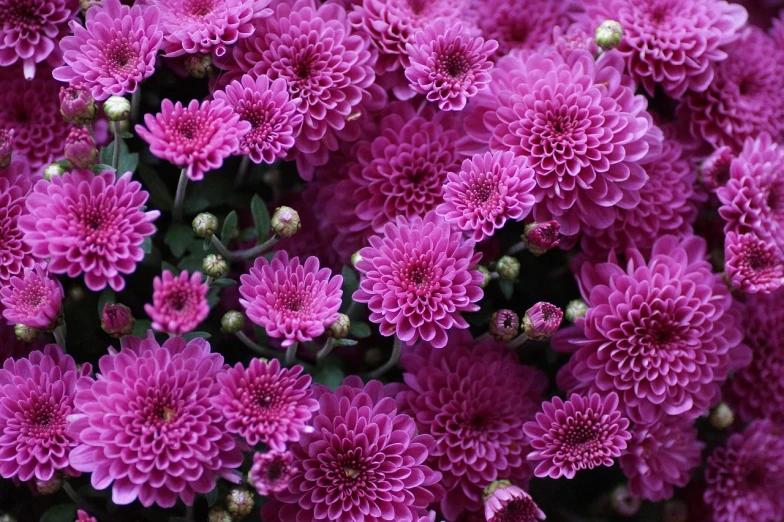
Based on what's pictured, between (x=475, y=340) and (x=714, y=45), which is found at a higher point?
(x=714, y=45)

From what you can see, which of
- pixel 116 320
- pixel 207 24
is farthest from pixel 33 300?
pixel 207 24

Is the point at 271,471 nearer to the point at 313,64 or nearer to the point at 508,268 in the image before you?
the point at 508,268

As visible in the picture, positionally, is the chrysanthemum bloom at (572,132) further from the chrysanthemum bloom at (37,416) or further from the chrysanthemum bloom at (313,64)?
the chrysanthemum bloom at (37,416)

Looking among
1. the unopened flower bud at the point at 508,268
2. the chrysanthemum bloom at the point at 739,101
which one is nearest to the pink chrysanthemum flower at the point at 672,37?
the chrysanthemum bloom at the point at 739,101

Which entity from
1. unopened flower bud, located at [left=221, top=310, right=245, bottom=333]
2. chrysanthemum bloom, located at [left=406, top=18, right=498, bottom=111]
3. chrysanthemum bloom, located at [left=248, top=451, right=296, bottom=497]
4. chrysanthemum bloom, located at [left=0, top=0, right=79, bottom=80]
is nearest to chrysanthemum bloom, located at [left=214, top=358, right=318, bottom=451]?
chrysanthemum bloom, located at [left=248, top=451, right=296, bottom=497]

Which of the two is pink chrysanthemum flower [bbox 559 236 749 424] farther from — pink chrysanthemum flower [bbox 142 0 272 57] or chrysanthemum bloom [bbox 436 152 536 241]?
pink chrysanthemum flower [bbox 142 0 272 57]

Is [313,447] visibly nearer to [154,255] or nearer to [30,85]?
[154,255]

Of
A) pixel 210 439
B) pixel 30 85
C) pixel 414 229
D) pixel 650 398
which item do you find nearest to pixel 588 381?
pixel 650 398
